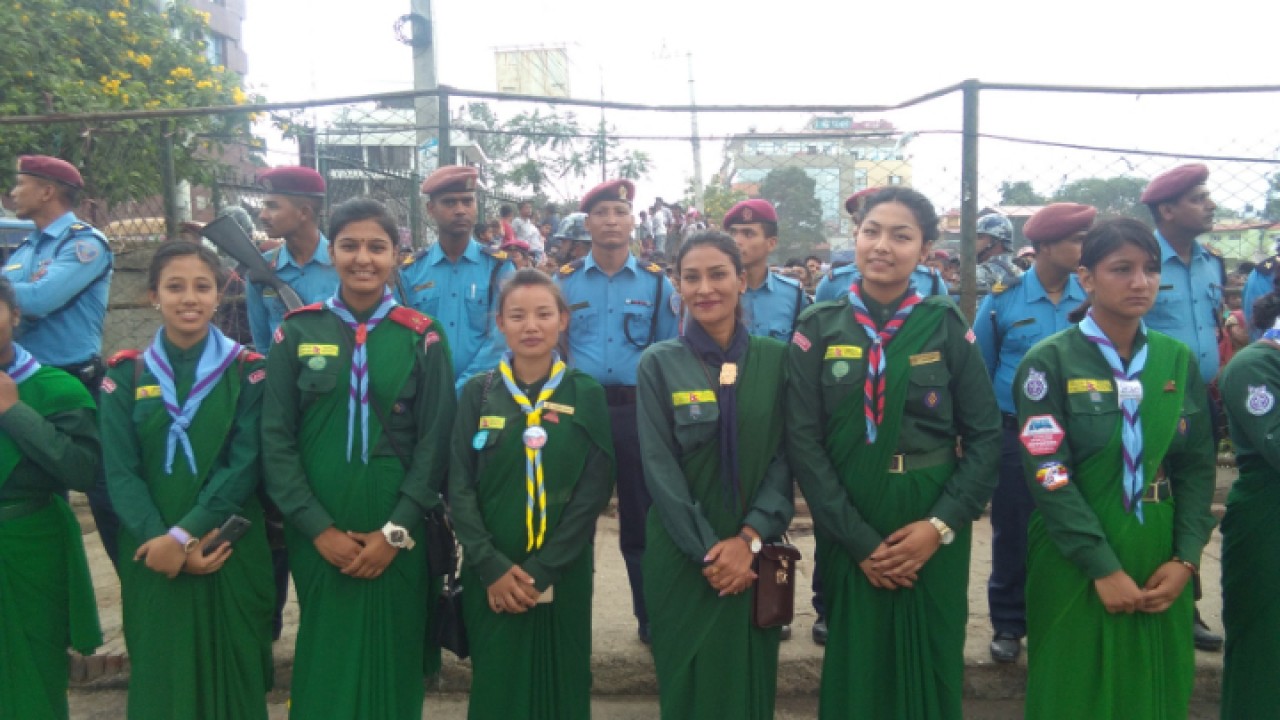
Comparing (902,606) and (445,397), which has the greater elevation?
(445,397)

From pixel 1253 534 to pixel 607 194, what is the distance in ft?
9.33

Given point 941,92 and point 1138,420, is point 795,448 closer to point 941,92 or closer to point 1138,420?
point 1138,420

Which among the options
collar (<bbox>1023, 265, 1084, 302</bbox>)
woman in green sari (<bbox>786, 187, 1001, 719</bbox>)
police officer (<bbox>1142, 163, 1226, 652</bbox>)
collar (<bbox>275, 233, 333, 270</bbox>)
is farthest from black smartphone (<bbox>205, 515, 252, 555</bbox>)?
police officer (<bbox>1142, 163, 1226, 652</bbox>)

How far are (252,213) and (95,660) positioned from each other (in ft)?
14.0

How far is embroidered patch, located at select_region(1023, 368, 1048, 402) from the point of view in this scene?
2.59 metres

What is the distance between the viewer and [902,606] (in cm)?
259

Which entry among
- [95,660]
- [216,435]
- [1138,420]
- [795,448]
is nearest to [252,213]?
[95,660]

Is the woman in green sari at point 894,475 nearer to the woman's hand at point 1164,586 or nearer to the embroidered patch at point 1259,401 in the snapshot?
the woman's hand at point 1164,586

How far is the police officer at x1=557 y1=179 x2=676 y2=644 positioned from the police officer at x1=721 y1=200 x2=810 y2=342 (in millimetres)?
432

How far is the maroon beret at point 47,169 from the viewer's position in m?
3.61

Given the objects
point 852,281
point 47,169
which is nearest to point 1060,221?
point 852,281

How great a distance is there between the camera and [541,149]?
269 inches

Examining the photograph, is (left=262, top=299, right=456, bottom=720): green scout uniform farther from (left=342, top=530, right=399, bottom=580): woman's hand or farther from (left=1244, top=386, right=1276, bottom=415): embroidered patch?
(left=1244, top=386, right=1276, bottom=415): embroidered patch

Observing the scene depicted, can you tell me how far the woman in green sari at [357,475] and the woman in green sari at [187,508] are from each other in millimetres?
143
